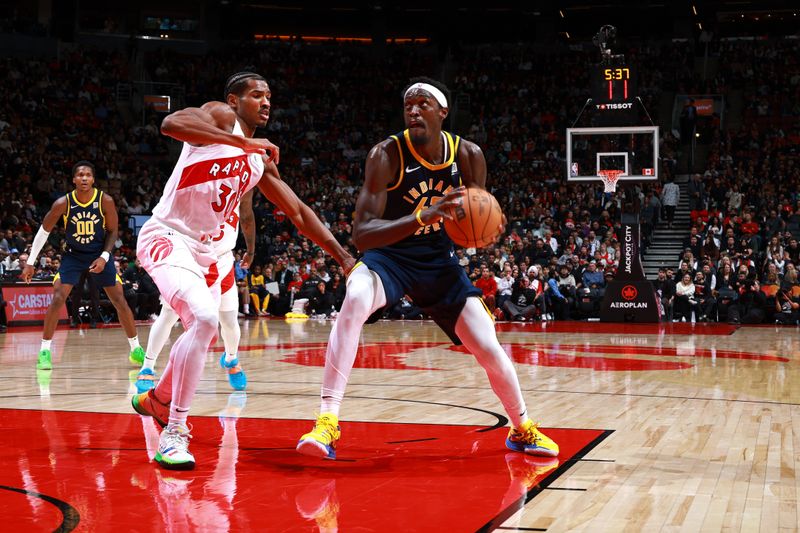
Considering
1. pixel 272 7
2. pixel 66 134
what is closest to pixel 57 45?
pixel 66 134

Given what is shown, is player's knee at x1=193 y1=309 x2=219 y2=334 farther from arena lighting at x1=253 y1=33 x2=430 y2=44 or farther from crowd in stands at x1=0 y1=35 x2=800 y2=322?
arena lighting at x1=253 y1=33 x2=430 y2=44

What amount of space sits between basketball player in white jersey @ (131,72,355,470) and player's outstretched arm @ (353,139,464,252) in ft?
0.84

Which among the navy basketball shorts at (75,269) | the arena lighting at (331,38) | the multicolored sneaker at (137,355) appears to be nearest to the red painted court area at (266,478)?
the multicolored sneaker at (137,355)

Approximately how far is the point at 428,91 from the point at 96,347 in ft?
28.7

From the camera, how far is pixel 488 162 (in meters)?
28.5

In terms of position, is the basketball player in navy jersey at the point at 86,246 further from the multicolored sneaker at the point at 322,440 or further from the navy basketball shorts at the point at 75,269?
the multicolored sneaker at the point at 322,440

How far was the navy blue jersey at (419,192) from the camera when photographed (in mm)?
5016

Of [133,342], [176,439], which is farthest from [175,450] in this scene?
[133,342]

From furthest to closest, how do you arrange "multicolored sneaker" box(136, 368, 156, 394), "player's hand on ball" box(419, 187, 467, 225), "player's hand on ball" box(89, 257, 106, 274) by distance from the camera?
"player's hand on ball" box(89, 257, 106, 274), "multicolored sneaker" box(136, 368, 156, 394), "player's hand on ball" box(419, 187, 467, 225)

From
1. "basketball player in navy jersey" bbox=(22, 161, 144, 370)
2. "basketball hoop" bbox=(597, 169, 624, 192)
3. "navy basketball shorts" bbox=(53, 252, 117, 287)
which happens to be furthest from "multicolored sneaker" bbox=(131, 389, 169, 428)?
"basketball hoop" bbox=(597, 169, 624, 192)

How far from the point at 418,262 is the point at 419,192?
0.39m

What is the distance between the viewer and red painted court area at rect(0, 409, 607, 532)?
11.8 feet

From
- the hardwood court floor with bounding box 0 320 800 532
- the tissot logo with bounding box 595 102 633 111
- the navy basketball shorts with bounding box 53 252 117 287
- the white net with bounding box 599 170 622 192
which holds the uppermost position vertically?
the tissot logo with bounding box 595 102 633 111

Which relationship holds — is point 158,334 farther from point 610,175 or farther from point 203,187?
point 610,175
